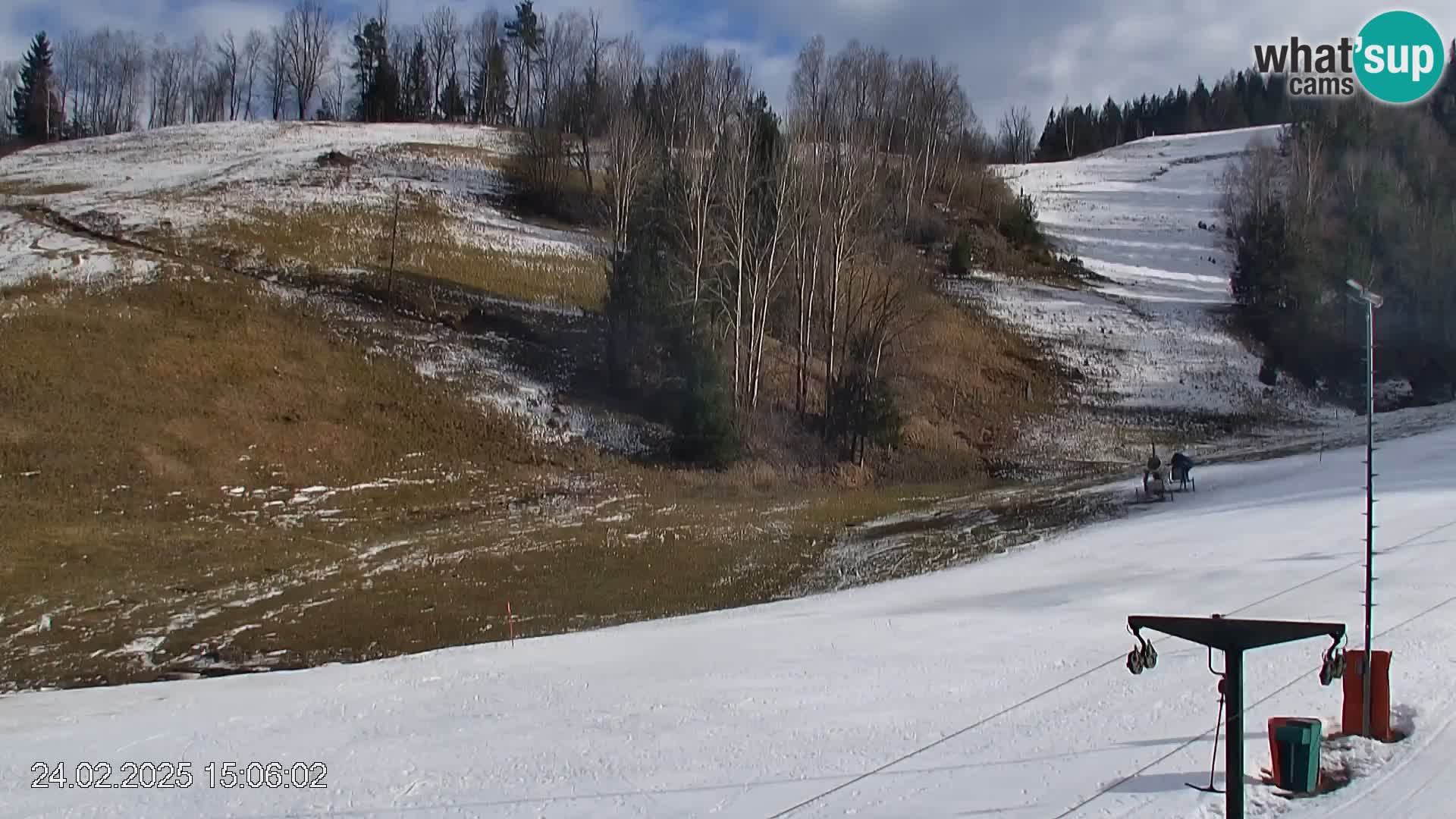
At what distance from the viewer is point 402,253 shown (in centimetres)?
5500

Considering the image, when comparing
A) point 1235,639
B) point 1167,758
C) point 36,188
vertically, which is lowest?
point 1167,758

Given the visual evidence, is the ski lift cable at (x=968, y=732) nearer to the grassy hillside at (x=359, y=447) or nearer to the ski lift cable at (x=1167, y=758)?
the ski lift cable at (x=1167, y=758)

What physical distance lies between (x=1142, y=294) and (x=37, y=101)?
98.0 m

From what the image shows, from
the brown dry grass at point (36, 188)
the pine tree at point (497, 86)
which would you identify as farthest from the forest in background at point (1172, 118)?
the brown dry grass at point (36, 188)

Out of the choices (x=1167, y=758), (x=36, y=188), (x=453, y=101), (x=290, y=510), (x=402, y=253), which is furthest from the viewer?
(x=453, y=101)

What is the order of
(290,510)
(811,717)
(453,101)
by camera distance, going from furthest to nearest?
(453,101) < (290,510) < (811,717)

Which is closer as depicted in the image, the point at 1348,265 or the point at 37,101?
the point at 1348,265

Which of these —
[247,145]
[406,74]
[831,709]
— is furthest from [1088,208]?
[831,709]

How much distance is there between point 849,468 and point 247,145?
58.6 metres

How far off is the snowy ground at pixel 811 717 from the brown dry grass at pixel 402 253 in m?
35.8

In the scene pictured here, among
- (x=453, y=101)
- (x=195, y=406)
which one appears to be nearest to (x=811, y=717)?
(x=195, y=406)

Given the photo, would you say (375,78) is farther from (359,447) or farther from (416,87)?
(359,447)

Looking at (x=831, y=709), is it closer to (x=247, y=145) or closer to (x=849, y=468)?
(x=849, y=468)

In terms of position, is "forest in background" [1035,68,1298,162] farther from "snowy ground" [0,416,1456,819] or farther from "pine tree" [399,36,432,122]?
"snowy ground" [0,416,1456,819]
